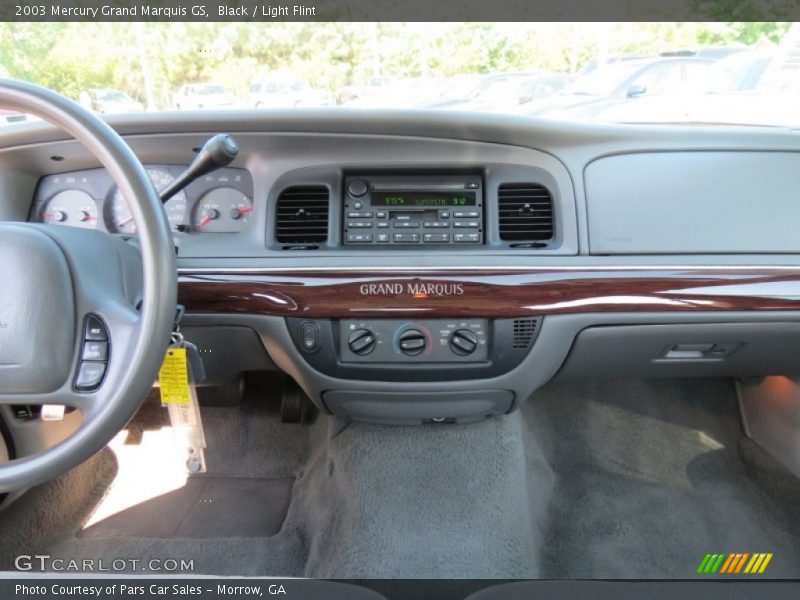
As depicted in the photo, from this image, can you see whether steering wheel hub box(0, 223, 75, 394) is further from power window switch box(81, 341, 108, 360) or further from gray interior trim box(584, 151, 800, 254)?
gray interior trim box(584, 151, 800, 254)

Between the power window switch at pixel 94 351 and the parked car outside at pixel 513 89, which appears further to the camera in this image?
the parked car outside at pixel 513 89

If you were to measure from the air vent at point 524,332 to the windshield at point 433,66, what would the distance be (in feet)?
1.92

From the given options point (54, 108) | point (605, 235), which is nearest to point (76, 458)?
point (54, 108)

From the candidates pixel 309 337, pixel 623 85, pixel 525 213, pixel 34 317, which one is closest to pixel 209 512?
pixel 309 337

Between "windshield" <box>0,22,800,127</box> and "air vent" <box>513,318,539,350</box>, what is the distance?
586 mm

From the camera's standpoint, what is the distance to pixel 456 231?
1.67 meters

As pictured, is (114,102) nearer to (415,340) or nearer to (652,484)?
(415,340)

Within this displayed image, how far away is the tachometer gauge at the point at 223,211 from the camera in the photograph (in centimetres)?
174

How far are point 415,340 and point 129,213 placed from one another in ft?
3.02

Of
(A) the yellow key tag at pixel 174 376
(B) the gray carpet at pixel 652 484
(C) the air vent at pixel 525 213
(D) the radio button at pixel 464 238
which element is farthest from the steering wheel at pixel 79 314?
(B) the gray carpet at pixel 652 484

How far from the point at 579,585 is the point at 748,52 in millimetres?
1628

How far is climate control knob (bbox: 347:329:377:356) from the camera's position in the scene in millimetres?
1691

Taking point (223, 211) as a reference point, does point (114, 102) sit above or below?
above

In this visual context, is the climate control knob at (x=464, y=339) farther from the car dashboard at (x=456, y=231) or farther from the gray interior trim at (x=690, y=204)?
the gray interior trim at (x=690, y=204)
